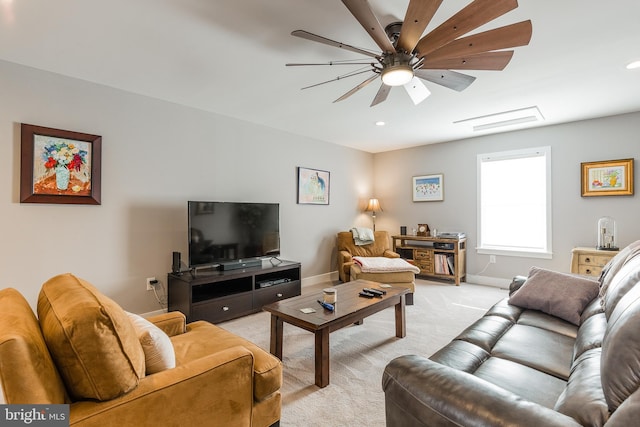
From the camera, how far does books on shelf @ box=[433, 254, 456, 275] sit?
4.75m

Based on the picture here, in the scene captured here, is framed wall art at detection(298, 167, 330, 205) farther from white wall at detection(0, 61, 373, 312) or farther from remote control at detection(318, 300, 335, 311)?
remote control at detection(318, 300, 335, 311)

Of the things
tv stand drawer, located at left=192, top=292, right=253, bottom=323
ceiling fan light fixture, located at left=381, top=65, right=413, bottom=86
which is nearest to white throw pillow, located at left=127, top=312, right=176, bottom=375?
tv stand drawer, located at left=192, top=292, right=253, bottom=323

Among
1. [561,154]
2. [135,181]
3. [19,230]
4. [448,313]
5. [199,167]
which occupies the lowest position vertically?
[448,313]

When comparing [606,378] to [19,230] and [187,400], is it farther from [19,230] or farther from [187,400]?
[19,230]

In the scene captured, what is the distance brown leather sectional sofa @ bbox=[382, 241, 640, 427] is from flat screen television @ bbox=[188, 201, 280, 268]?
2.54 metres

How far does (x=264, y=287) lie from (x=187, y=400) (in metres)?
Answer: 2.40

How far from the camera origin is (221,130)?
3752 millimetres

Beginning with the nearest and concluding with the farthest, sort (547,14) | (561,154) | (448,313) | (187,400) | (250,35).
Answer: (187,400) < (547,14) < (250,35) < (448,313) < (561,154)

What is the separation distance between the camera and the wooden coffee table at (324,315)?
201 centimetres

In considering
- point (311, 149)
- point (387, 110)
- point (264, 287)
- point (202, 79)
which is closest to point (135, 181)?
point (202, 79)

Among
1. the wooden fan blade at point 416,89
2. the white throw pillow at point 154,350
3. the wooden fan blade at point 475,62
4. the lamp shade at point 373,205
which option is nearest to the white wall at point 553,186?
the lamp shade at point 373,205

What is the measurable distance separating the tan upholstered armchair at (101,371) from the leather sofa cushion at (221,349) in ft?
0.18

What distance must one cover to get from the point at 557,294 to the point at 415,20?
77.6 inches
